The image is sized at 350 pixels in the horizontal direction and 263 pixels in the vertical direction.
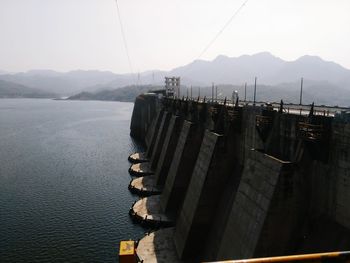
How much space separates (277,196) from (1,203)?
43904 millimetres

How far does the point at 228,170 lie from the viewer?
3397 cm

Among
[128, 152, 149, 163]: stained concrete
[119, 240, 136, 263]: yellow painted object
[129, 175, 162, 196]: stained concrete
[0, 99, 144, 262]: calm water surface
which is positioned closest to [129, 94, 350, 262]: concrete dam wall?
[0, 99, 144, 262]: calm water surface

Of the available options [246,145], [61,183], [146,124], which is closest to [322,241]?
[246,145]

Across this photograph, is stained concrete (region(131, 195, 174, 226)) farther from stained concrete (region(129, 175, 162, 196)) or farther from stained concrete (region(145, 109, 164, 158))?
stained concrete (region(145, 109, 164, 158))

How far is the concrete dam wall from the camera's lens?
20.7 meters

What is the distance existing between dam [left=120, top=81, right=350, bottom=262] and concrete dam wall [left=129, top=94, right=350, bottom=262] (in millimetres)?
64

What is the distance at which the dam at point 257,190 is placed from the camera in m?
20.6

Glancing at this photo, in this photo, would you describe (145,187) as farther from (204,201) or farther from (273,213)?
(273,213)

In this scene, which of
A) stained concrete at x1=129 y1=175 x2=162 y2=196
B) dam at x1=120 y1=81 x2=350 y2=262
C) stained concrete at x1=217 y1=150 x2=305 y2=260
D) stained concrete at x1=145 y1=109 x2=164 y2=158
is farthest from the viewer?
stained concrete at x1=145 y1=109 x2=164 y2=158

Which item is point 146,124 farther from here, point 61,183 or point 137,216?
point 137,216

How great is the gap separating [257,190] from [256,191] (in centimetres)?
14

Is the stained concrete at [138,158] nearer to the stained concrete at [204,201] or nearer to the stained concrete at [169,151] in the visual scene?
the stained concrete at [169,151]

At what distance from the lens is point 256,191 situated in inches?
938

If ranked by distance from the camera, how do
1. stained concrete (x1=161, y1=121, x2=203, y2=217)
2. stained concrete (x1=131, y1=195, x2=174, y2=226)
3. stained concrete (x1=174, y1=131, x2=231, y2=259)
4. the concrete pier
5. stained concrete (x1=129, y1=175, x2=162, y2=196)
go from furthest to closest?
stained concrete (x1=129, y1=175, x2=162, y2=196), stained concrete (x1=161, y1=121, x2=203, y2=217), stained concrete (x1=131, y1=195, x2=174, y2=226), stained concrete (x1=174, y1=131, x2=231, y2=259), the concrete pier
